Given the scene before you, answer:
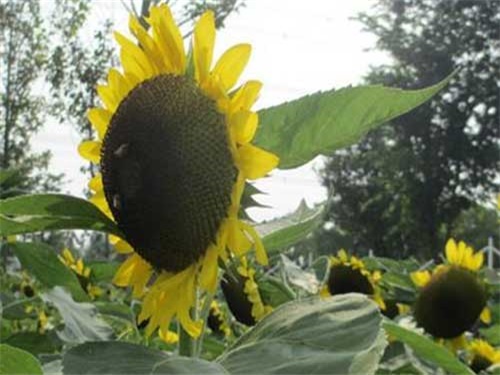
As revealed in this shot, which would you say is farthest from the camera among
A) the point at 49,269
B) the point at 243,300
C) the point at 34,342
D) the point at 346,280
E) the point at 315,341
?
the point at 346,280

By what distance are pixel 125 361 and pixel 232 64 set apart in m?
0.17

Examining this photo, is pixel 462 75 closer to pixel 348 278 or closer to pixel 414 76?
pixel 414 76

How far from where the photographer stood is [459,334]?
1.74 meters

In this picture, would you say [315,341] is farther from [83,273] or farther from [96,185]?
[83,273]

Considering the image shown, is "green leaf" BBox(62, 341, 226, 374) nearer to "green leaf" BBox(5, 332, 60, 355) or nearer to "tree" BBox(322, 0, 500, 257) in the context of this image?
"green leaf" BBox(5, 332, 60, 355)

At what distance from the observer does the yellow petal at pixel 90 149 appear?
2.17 feet

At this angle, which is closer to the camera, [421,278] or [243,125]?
[243,125]

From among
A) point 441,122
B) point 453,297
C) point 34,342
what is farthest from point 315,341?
point 441,122

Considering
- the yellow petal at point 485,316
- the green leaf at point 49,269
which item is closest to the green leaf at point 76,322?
the green leaf at point 49,269

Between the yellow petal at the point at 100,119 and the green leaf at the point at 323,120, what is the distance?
0.41 ft

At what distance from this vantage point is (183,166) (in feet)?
1.83

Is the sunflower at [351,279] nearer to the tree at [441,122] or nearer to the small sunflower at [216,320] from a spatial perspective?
the small sunflower at [216,320]

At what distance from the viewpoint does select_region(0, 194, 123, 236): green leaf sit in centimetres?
55

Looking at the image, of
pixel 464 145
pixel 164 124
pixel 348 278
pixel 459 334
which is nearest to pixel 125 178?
pixel 164 124
